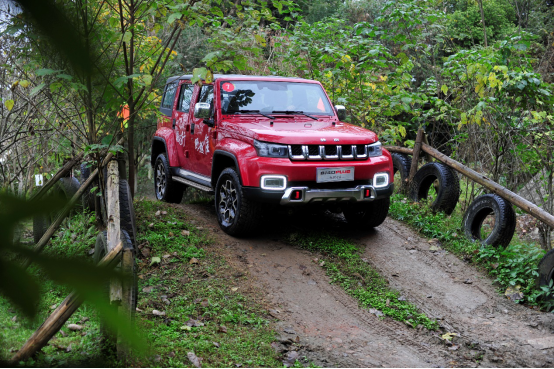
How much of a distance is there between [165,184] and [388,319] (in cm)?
468

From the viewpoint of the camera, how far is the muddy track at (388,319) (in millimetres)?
3986

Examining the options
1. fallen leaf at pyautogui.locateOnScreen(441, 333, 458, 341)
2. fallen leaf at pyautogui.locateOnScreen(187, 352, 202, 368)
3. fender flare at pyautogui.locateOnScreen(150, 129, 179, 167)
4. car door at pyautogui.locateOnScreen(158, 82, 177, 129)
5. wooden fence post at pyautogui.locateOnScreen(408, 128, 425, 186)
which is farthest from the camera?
wooden fence post at pyautogui.locateOnScreen(408, 128, 425, 186)

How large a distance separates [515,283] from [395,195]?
3.44 meters

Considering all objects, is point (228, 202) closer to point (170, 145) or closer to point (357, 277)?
point (357, 277)

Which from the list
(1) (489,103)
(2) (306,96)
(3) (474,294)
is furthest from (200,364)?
(1) (489,103)

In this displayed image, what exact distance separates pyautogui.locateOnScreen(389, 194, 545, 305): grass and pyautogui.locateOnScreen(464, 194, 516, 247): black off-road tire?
12cm

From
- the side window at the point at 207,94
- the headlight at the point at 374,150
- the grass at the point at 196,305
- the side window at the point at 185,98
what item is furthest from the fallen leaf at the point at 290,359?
the side window at the point at 185,98

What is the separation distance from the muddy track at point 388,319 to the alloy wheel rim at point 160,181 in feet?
4.95

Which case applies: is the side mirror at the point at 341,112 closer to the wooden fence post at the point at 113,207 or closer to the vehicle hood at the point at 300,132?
the vehicle hood at the point at 300,132

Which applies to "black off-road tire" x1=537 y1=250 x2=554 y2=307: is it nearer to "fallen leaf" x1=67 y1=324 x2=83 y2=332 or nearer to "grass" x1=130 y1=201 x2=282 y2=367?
"grass" x1=130 y1=201 x2=282 y2=367

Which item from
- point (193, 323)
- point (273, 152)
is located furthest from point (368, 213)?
point (193, 323)

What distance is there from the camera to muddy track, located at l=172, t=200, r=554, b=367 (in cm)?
399

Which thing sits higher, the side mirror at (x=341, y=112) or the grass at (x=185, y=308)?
the side mirror at (x=341, y=112)

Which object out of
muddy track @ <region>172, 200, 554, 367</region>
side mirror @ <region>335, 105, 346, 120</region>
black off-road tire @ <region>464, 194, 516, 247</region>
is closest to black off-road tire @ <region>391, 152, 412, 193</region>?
muddy track @ <region>172, 200, 554, 367</region>
